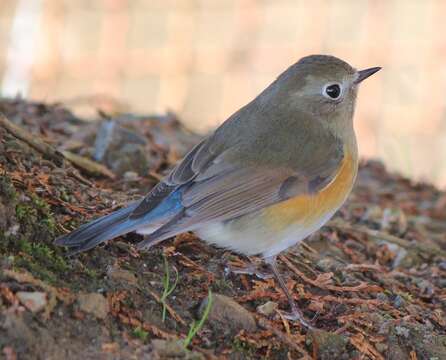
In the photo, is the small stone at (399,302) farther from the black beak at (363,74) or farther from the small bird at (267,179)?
the black beak at (363,74)

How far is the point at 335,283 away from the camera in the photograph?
4.16 meters

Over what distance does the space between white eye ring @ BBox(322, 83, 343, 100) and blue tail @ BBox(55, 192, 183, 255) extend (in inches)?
41.1

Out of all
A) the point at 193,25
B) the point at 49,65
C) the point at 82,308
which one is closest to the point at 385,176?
the point at 82,308

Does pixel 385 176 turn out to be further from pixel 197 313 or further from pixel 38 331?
pixel 38 331

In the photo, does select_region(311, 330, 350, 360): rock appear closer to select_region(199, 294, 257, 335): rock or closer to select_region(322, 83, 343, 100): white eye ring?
Answer: select_region(199, 294, 257, 335): rock

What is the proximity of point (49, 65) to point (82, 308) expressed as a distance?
1076 centimetres

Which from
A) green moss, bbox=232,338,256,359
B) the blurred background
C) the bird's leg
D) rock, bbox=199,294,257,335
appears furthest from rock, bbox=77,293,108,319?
the blurred background

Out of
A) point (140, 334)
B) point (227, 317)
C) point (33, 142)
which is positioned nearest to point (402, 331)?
point (227, 317)

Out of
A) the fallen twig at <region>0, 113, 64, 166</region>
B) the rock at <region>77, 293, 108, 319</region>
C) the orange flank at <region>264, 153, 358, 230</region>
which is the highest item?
the fallen twig at <region>0, 113, 64, 166</region>

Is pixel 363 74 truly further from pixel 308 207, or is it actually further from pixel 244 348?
pixel 244 348

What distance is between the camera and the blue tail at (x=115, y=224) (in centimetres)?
346

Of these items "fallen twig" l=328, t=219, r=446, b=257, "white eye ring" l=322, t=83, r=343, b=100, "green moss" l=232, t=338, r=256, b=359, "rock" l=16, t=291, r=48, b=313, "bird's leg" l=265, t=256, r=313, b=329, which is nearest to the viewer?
"rock" l=16, t=291, r=48, b=313

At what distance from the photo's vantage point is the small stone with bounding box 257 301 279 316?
→ 371cm

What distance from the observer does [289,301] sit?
380 centimetres
